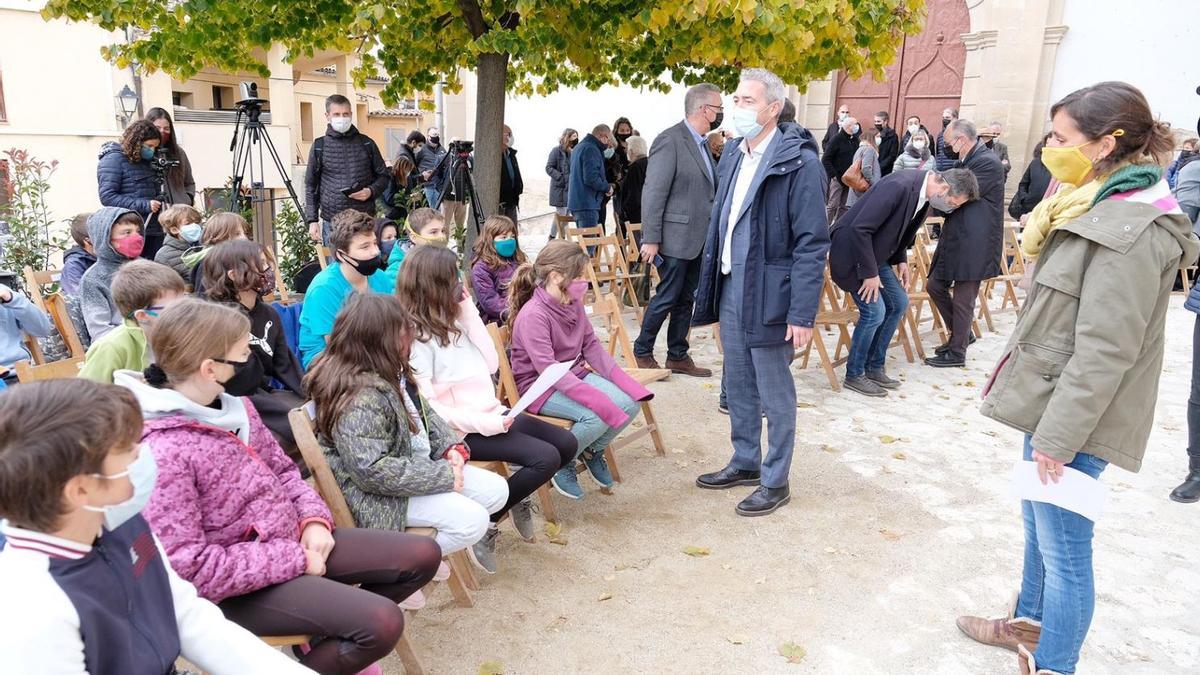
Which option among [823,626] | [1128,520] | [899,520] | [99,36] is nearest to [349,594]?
[823,626]

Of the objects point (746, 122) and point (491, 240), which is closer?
point (746, 122)

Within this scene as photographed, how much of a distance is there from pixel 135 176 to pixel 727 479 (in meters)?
4.78

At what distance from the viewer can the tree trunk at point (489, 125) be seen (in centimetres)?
673

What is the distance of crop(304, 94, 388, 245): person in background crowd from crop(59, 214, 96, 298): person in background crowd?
232 centimetres

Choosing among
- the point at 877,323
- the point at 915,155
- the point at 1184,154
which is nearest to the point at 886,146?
→ the point at 915,155

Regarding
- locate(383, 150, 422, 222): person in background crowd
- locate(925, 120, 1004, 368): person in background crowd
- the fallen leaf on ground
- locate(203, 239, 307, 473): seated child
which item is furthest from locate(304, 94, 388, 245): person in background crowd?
the fallen leaf on ground

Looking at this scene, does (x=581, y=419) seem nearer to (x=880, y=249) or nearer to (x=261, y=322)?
(x=261, y=322)

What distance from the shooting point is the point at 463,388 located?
368 cm

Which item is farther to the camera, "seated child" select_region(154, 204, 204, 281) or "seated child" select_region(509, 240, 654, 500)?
"seated child" select_region(154, 204, 204, 281)

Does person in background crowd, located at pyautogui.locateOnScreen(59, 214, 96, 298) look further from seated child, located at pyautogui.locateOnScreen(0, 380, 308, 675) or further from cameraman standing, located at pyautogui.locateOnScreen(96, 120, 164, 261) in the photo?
seated child, located at pyautogui.locateOnScreen(0, 380, 308, 675)

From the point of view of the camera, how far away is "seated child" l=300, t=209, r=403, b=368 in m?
4.03

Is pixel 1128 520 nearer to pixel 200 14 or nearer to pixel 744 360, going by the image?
pixel 744 360

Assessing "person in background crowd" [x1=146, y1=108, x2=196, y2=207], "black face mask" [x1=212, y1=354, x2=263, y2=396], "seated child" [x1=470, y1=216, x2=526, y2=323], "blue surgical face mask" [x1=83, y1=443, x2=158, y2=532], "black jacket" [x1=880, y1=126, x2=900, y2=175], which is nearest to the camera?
"blue surgical face mask" [x1=83, y1=443, x2=158, y2=532]

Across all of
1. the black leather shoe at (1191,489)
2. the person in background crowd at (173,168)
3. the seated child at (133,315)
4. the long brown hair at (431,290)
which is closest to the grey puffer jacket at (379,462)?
the long brown hair at (431,290)
